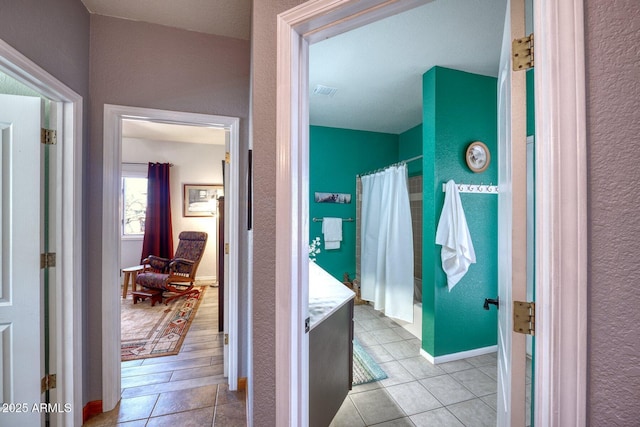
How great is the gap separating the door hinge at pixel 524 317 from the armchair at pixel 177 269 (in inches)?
157

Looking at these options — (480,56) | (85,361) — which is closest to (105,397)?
(85,361)

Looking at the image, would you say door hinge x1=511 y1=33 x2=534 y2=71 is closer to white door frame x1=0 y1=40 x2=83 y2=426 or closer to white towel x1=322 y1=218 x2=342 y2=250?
white door frame x1=0 y1=40 x2=83 y2=426

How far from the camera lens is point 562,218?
542mm

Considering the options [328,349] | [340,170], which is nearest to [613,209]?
[328,349]

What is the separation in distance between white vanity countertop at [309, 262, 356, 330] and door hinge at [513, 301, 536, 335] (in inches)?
29.1

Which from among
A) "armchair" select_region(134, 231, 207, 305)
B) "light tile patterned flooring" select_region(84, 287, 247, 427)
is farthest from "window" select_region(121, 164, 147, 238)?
"light tile patterned flooring" select_region(84, 287, 247, 427)

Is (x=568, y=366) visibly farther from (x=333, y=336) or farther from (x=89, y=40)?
(x=89, y=40)

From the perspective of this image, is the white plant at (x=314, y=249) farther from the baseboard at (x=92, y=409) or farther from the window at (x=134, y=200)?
the window at (x=134, y=200)

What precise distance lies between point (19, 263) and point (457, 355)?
3243 millimetres

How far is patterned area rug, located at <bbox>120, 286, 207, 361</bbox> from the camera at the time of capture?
248 centimetres

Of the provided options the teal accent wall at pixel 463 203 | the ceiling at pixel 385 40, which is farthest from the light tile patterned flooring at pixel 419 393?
the ceiling at pixel 385 40

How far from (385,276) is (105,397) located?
2736mm

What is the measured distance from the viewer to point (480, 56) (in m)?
2.16

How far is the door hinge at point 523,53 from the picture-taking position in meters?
0.68
